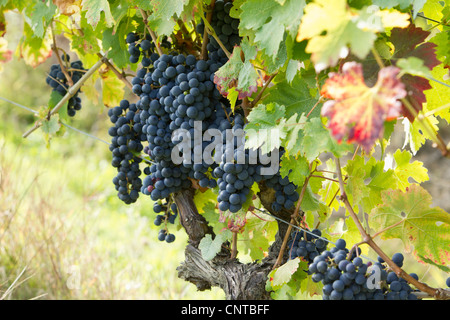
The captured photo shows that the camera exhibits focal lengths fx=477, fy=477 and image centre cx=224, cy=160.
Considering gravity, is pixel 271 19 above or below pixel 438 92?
above

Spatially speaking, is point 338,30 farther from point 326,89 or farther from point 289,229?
point 289,229

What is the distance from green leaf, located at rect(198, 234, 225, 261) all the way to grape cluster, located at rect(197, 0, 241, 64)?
0.54m

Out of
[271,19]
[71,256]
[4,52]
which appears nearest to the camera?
[271,19]

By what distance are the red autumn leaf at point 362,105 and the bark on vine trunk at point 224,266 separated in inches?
25.1

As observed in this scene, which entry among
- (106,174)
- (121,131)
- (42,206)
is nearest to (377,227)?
(121,131)

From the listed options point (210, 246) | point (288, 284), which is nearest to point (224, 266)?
point (210, 246)

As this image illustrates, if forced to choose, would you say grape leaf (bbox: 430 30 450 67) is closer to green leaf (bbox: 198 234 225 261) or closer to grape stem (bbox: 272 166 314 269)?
grape stem (bbox: 272 166 314 269)

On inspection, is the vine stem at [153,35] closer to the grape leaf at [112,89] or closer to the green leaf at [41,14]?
the green leaf at [41,14]

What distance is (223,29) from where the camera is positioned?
4.42ft

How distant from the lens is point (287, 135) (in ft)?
3.68

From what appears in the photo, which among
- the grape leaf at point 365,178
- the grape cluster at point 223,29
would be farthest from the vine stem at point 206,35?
the grape leaf at point 365,178

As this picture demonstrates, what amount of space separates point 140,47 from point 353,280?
963 mm

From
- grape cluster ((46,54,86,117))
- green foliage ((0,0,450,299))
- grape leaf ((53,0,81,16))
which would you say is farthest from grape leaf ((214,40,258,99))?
grape cluster ((46,54,86,117))

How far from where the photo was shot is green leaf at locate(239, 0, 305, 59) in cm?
98
